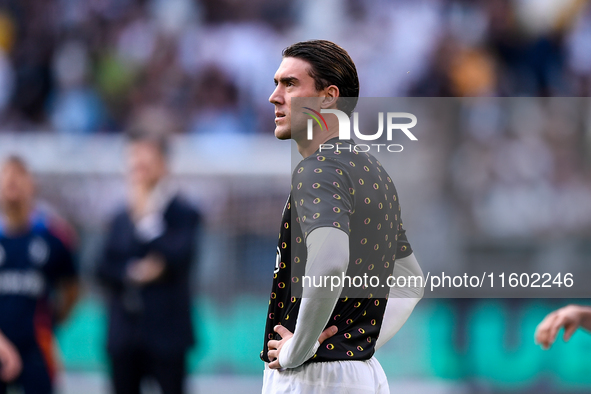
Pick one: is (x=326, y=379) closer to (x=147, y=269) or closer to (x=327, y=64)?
(x=327, y=64)

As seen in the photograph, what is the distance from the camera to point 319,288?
84.1 inches

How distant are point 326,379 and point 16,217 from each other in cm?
366

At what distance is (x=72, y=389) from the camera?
632cm

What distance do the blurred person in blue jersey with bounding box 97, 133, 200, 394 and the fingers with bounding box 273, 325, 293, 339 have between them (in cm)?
292

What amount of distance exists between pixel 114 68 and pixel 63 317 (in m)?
5.88

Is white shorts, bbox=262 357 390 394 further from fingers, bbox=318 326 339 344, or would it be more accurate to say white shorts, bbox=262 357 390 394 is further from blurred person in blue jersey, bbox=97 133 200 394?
blurred person in blue jersey, bbox=97 133 200 394

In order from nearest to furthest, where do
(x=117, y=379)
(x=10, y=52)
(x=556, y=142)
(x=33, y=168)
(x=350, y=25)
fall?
(x=117, y=379) → (x=33, y=168) → (x=556, y=142) → (x=350, y=25) → (x=10, y=52)

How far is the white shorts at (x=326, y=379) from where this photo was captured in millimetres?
2326

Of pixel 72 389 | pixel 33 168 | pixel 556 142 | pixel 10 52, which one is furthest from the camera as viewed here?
pixel 10 52

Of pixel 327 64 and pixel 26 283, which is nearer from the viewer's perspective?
pixel 327 64

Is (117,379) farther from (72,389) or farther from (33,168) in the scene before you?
(33,168)

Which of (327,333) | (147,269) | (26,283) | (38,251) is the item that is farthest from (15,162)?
(327,333)

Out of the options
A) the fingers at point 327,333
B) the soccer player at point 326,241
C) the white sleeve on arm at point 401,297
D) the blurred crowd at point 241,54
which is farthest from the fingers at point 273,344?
the blurred crowd at point 241,54

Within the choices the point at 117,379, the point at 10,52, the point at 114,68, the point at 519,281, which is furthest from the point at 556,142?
the point at 10,52
